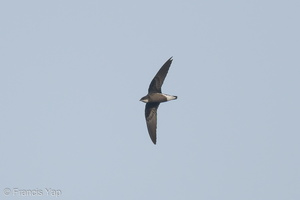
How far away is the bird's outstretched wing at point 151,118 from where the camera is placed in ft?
170

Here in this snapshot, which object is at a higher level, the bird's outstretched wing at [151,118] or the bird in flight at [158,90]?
the bird in flight at [158,90]

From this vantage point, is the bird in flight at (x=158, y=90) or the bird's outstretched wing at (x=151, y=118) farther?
the bird's outstretched wing at (x=151, y=118)

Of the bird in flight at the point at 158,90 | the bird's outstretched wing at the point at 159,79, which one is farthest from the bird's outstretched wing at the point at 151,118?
the bird's outstretched wing at the point at 159,79

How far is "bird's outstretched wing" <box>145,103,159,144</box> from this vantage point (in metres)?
51.8

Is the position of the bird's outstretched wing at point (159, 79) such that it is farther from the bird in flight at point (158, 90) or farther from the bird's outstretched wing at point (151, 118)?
the bird's outstretched wing at point (151, 118)

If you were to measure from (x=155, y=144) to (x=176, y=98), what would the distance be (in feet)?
9.45

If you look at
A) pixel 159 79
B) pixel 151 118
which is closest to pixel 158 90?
pixel 159 79

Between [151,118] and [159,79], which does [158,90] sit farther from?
[151,118]

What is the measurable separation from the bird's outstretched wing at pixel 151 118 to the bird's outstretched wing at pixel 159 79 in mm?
1150

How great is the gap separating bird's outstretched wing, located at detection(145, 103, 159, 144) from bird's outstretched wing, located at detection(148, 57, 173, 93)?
115 centimetres

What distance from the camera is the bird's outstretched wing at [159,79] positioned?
50.8 metres

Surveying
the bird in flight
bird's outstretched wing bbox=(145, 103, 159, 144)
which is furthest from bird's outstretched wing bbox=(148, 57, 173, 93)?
bird's outstretched wing bbox=(145, 103, 159, 144)

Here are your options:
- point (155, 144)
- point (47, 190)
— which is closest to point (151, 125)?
point (155, 144)

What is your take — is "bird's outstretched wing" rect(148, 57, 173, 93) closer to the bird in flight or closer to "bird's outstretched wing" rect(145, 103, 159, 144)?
the bird in flight
